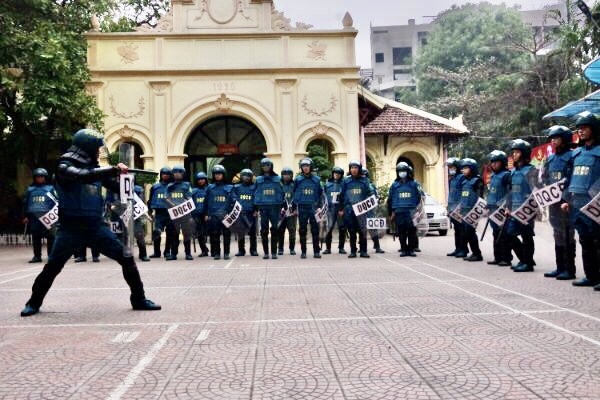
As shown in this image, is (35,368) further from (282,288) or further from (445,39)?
(445,39)

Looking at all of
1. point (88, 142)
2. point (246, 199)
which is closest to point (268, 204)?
point (246, 199)

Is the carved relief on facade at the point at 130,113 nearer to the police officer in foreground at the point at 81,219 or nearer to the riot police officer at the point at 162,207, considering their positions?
the riot police officer at the point at 162,207

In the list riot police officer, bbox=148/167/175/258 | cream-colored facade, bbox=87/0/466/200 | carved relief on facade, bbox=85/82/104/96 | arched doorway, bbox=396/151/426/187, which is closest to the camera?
riot police officer, bbox=148/167/175/258

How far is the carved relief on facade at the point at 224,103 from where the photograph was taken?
21.1 metres

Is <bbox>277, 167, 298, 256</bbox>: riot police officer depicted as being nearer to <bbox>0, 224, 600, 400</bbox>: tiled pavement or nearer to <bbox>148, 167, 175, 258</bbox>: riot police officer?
<bbox>148, 167, 175, 258</bbox>: riot police officer

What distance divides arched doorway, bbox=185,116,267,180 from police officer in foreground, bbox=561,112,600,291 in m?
14.9

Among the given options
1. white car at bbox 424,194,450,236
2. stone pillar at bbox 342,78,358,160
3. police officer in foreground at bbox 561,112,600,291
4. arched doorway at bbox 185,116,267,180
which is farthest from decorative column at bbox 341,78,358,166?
police officer in foreground at bbox 561,112,600,291

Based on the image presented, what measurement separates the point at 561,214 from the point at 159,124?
15021 mm

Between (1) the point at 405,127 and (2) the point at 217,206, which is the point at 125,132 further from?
(1) the point at 405,127

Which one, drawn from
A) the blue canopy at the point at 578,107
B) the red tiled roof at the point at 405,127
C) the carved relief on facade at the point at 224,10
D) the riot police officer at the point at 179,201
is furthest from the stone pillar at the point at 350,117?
the riot police officer at the point at 179,201

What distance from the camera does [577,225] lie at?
8.31 meters

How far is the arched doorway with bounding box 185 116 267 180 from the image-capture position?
73.2 ft

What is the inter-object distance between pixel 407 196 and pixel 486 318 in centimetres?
812

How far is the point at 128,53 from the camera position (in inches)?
836
